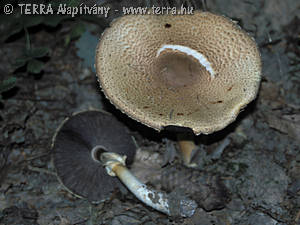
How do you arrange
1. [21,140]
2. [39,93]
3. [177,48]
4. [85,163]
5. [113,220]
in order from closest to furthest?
[113,220] < [177,48] < [85,163] < [21,140] < [39,93]

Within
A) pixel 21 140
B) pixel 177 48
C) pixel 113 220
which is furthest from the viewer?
pixel 21 140

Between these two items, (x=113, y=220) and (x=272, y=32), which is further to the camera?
(x=272, y=32)

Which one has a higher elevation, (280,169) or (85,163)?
(280,169)

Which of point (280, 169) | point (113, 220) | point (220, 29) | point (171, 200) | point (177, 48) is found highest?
point (220, 29)

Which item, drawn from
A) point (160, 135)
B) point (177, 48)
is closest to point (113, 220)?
point (160, 135)

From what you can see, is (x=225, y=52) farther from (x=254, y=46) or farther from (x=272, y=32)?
(x=272, y=32)
